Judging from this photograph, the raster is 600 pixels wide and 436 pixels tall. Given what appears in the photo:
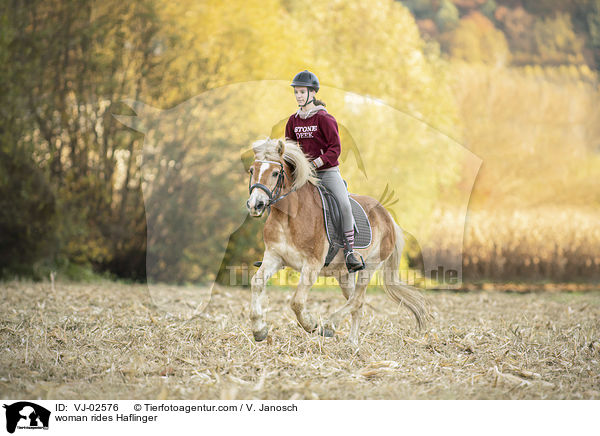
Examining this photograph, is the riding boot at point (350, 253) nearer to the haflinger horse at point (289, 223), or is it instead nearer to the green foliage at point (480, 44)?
the haflinger horse at point (289, 223)

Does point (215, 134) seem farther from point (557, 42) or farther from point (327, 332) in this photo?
point (557, 42)

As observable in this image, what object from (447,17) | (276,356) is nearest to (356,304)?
(276,356)

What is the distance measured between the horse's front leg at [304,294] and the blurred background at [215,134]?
3134 millimetres

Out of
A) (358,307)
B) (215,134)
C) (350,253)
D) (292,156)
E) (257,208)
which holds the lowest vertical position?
(358,307)

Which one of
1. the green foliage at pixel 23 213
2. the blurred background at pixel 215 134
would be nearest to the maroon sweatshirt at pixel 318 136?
the blurred background at pixel 215 134

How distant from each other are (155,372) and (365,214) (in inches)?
100

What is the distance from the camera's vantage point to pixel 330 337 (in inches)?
207

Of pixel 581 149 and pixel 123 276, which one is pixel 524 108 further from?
pixel 123 276

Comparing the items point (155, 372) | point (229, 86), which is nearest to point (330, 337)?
point (155, 372)

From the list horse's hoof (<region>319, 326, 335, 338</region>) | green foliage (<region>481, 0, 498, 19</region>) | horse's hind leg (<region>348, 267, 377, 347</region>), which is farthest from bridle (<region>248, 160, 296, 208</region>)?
green foliage (<region>481, 0, 498, 19</region>)

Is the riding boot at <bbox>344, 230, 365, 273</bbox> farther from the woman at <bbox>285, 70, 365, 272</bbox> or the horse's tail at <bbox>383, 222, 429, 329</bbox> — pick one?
the horse's tail at <bbox>383, 222, 429, 329</bbox>

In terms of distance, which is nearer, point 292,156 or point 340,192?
point 292,156

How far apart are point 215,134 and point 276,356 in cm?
617

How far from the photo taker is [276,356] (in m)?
4.74
